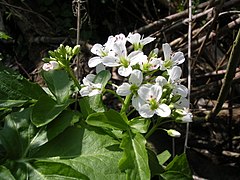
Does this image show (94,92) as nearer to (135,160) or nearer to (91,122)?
(91,122)

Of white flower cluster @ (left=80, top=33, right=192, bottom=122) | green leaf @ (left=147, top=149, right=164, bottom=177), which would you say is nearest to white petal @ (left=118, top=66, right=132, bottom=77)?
white flower cluster @ (left=80, top=33, right=192, bottom=122)

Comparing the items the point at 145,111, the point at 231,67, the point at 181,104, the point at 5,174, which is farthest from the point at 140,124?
the point at 231,67

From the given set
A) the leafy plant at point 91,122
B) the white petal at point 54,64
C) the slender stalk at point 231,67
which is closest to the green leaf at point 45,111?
the leafy plant at point 91,122

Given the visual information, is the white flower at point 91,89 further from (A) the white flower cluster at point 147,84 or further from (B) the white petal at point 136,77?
(B) the white petal at point 136,77

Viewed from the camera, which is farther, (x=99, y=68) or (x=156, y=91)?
(x=99, y=68)

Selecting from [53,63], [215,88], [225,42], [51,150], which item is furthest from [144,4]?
[51,150]

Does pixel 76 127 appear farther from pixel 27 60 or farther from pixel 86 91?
pixel 27 60
